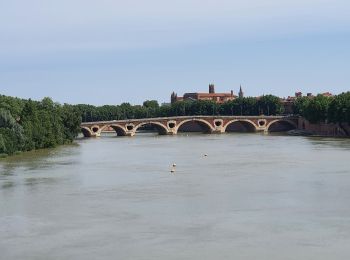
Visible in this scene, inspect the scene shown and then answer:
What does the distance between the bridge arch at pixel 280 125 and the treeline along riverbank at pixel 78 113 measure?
477cm

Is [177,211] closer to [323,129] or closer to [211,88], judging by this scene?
[323,129]

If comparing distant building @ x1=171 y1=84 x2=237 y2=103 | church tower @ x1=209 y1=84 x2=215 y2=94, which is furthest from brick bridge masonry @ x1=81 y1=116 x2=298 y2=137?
church tower @ x1=209 y1=84 x2=215 y2=94

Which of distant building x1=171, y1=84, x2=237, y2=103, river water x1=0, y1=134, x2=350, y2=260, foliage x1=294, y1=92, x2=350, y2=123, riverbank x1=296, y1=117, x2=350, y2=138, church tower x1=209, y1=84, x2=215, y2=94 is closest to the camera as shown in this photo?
river water x1=0, y1=134, x2=350, y2=260

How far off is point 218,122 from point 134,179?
54.1 meters

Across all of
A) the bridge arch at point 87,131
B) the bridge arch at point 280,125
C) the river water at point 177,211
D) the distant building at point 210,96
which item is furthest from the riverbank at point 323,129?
the distant building at point 210,96

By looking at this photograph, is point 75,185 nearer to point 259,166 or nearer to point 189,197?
point 189,197

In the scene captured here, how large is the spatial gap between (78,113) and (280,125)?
3232 centimetres

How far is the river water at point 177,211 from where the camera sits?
49.4 ft

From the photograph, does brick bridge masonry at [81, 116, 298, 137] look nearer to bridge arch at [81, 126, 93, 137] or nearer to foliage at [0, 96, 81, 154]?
bridge arch at [81, 126, 93, 137]

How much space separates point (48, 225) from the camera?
58.2 ft

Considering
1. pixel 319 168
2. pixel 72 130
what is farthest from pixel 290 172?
pixel 72 130

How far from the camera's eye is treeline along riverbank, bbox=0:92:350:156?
42.1 m

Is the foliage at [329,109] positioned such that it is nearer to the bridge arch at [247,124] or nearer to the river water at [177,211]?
the bridge arch at [247,124]

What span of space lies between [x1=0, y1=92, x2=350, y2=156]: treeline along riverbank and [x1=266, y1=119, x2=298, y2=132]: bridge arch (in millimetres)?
4773
